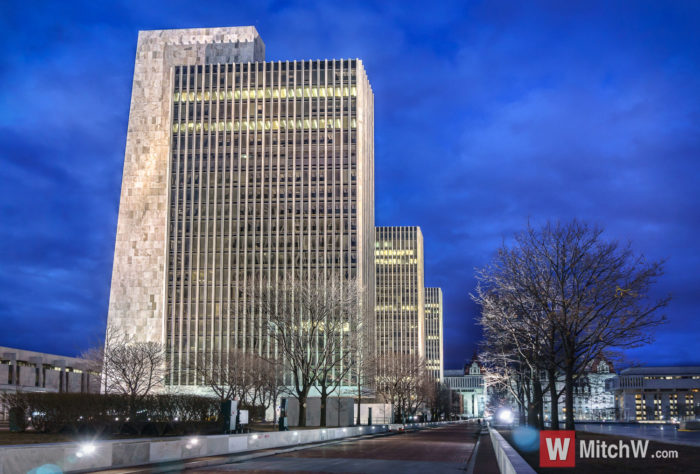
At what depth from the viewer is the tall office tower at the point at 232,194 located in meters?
132

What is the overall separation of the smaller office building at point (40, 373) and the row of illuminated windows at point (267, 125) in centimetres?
4771

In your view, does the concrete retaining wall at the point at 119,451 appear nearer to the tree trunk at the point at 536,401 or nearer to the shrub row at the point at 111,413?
the shrub row at the point at 111,413

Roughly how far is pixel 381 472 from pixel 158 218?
11618 centimetres

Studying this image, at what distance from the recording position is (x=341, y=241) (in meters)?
132

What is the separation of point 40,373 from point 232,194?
46.9m

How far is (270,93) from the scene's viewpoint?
137250mm

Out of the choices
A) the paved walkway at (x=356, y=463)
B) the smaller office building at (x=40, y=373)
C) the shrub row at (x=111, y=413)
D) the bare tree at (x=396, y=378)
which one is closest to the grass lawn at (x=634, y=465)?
the paved walkway at (x=356, y=463)

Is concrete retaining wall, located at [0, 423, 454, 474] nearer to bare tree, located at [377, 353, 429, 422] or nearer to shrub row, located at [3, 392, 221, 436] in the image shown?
shrub row, located at [3, 392, 221, 436]

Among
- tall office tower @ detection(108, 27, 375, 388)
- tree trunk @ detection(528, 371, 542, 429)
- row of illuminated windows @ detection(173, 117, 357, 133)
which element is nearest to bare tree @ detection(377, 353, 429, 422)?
tall office tower @ detection(108, 27, 375, 388)

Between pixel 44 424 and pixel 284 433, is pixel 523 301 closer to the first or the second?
pixel 284 433

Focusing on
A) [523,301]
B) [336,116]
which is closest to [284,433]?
[523,301]

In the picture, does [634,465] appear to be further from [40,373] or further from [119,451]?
[40,373]

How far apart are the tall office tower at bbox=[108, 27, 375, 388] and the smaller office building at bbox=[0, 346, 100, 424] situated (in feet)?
45.7

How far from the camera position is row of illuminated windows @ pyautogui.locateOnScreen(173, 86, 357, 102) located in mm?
136125
